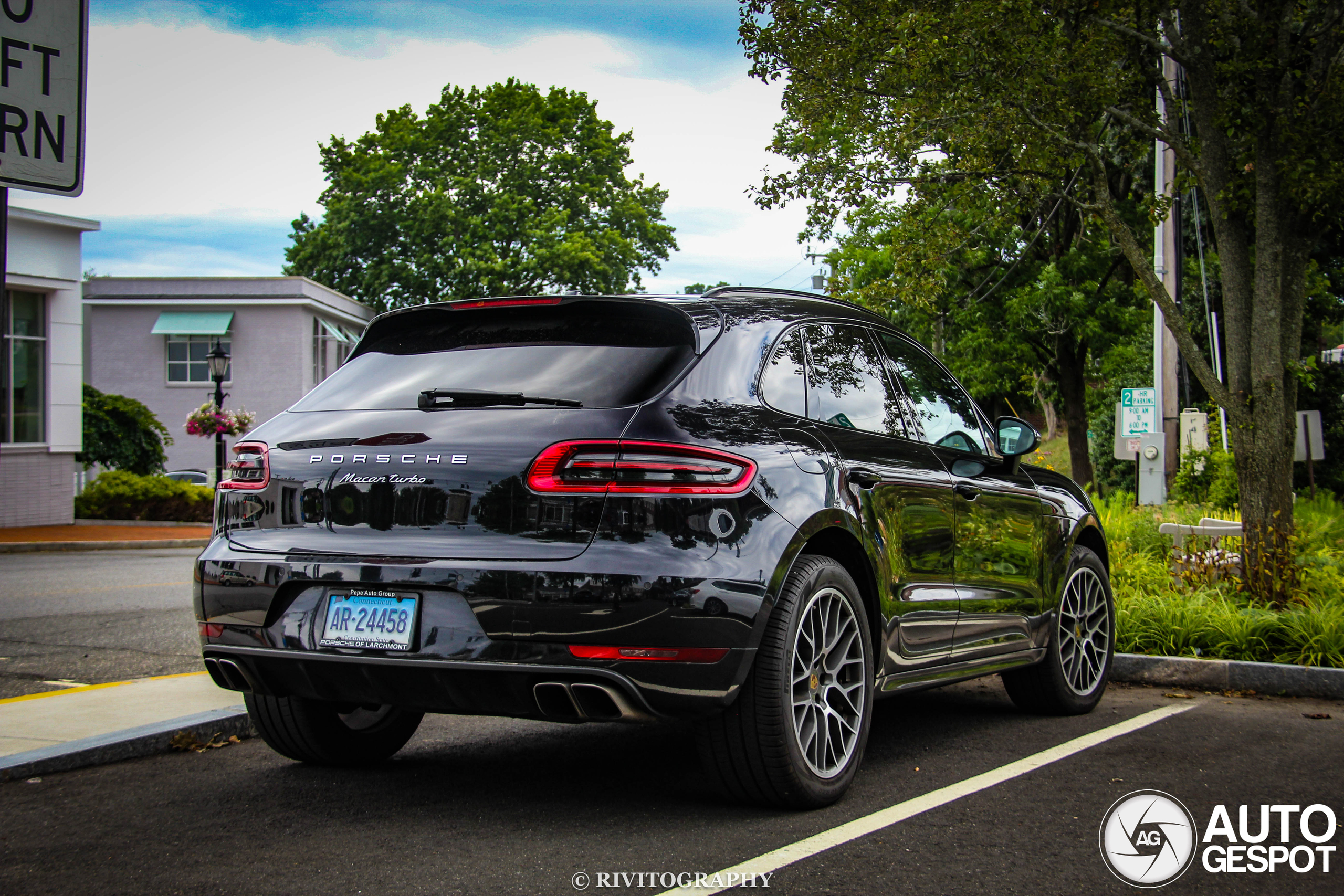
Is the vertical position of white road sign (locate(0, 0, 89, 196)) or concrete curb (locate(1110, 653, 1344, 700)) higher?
white road sign (locate(0, 0, 89, 196))

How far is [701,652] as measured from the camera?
3.64m

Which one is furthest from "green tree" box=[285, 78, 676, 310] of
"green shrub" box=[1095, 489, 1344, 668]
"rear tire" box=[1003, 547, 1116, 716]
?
"rear tire" box=[1003, 547, 1116, 716]

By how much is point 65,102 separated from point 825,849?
3.82m

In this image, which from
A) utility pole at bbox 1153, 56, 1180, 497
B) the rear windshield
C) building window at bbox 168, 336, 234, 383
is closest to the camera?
the rear windshield

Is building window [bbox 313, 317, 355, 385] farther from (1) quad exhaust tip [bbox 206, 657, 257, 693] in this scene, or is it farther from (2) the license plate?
(2) the license plate

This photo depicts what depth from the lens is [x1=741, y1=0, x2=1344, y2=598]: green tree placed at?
8.97m

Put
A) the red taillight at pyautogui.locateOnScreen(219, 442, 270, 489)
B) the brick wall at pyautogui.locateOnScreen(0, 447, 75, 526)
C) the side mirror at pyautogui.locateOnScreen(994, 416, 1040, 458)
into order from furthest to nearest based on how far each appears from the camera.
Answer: the brick wall at pyautogui.locateOnScreen(0, 447, 75, 526) → the side mirror at pyautogui.locateOnScreen(994, 416, 1040, 458) → the red taillight at pyautogui.locateOnScreen(219, 442, 270, 489)

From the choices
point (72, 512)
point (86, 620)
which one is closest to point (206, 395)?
point (72, 512)

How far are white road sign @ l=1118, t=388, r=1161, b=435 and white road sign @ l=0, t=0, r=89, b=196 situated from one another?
626 inches

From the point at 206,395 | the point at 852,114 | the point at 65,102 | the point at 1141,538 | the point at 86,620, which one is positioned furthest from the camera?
the point at 206,395

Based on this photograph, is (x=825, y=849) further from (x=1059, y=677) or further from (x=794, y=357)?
(x=1059, y=677)

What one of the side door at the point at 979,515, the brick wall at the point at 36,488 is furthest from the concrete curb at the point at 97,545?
the side door at the point at 979,515

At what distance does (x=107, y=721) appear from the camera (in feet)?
17.5

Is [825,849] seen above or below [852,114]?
below
